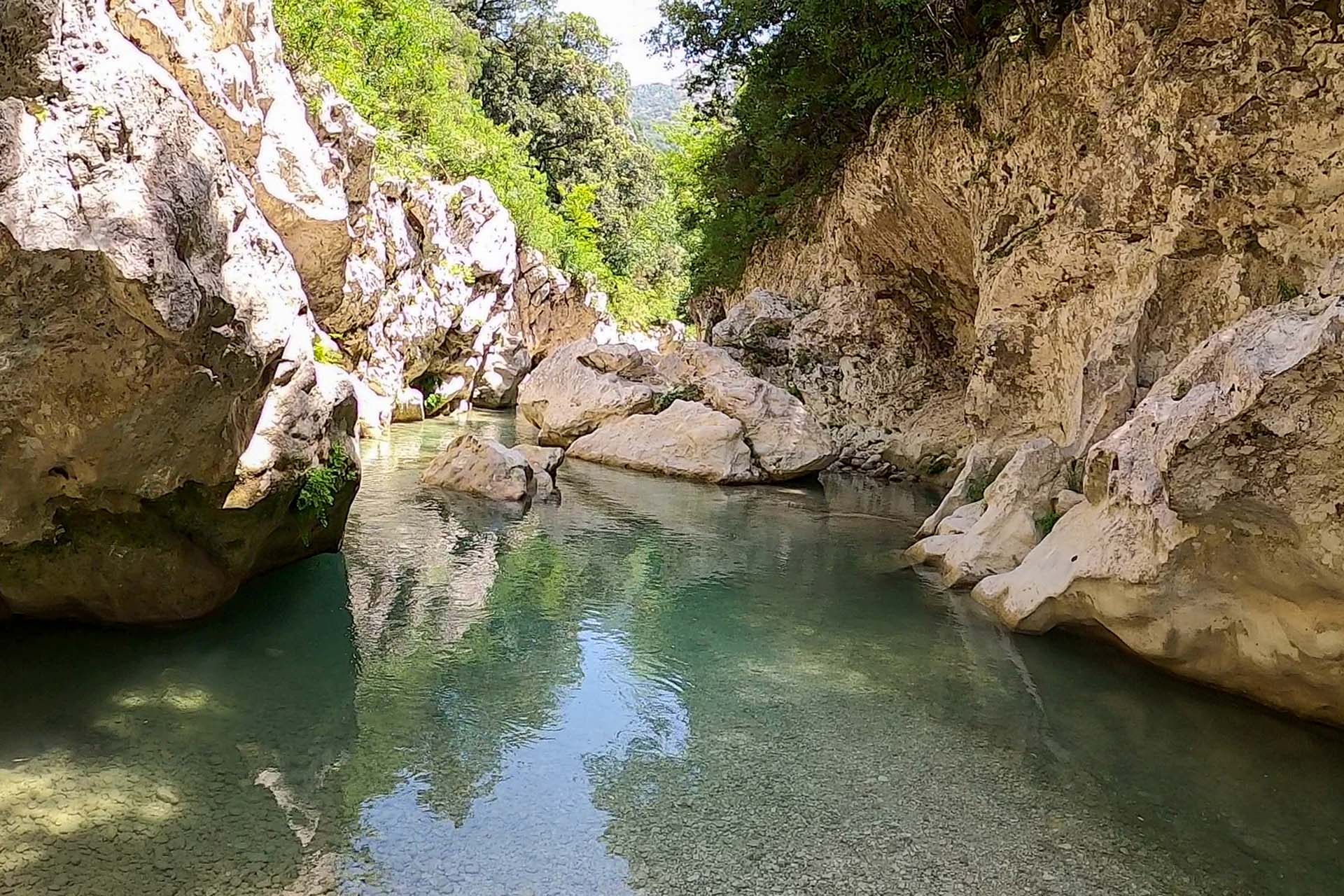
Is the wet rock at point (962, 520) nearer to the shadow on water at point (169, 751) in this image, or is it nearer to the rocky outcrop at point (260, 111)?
the shadow on water at point (169, 751)

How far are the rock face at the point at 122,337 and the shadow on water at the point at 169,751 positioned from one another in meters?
0.45

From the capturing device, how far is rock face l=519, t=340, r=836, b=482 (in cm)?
1534

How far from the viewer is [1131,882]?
388cm

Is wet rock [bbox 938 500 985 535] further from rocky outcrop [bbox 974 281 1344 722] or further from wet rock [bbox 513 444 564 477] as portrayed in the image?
wet rock [bbox 513 444 564 477]

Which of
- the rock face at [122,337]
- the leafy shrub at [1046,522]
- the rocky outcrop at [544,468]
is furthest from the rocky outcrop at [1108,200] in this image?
the rock face at [122,337]

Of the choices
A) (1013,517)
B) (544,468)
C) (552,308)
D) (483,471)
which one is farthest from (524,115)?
(1013,517)

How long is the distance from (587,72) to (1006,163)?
31021mm

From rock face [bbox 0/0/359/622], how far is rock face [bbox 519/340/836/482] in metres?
9.65

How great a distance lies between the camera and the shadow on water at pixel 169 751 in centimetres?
347

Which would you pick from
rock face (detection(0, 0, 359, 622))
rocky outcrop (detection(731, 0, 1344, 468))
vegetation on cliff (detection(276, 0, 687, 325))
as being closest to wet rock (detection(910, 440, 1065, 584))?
rocky outcrop (detection(731, 0, 1344, 468))

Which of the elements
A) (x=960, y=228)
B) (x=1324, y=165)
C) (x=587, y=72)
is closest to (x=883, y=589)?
(x=1324, y=165)

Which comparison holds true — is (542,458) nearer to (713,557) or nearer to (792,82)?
(713,557)

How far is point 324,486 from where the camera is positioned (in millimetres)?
6930

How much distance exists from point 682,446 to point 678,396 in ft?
6.22
